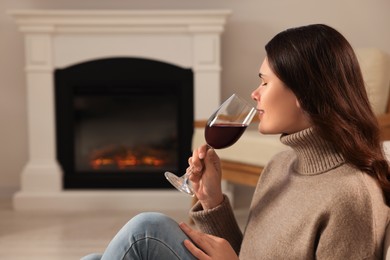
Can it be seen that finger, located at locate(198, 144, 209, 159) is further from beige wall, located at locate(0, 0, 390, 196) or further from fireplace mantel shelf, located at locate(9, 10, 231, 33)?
beige wall, located at locate(0, 0, 390, 196)

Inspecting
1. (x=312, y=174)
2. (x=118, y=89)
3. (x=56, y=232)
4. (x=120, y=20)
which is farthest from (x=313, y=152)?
(x=118, y=89)

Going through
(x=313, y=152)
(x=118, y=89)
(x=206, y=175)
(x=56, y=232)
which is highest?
(x=313, y=152)

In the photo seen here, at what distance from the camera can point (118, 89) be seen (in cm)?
445

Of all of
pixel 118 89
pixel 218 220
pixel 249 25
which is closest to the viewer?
pixel 218 220

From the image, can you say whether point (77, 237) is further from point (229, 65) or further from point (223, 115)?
point (223, 115)

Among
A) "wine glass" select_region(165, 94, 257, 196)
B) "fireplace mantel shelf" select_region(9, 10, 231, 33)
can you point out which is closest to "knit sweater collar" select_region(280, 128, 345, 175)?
"wine glass" select_region(165, 94, 257, 196)

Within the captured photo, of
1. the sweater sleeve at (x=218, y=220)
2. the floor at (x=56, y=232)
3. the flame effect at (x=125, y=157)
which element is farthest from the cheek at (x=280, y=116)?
the flame effect at (x=125, y=157)

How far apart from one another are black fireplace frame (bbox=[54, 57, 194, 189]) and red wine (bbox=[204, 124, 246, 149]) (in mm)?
2706

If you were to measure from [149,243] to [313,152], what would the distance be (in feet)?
1.35

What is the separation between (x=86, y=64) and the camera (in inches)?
173

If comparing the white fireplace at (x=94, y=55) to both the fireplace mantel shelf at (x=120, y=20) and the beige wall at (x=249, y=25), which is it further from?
the beige wall at (x=249, y=25)

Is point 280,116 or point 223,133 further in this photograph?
point 223,133

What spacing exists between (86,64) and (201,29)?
0.76 m

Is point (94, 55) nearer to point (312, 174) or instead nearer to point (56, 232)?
point (56, 232)
